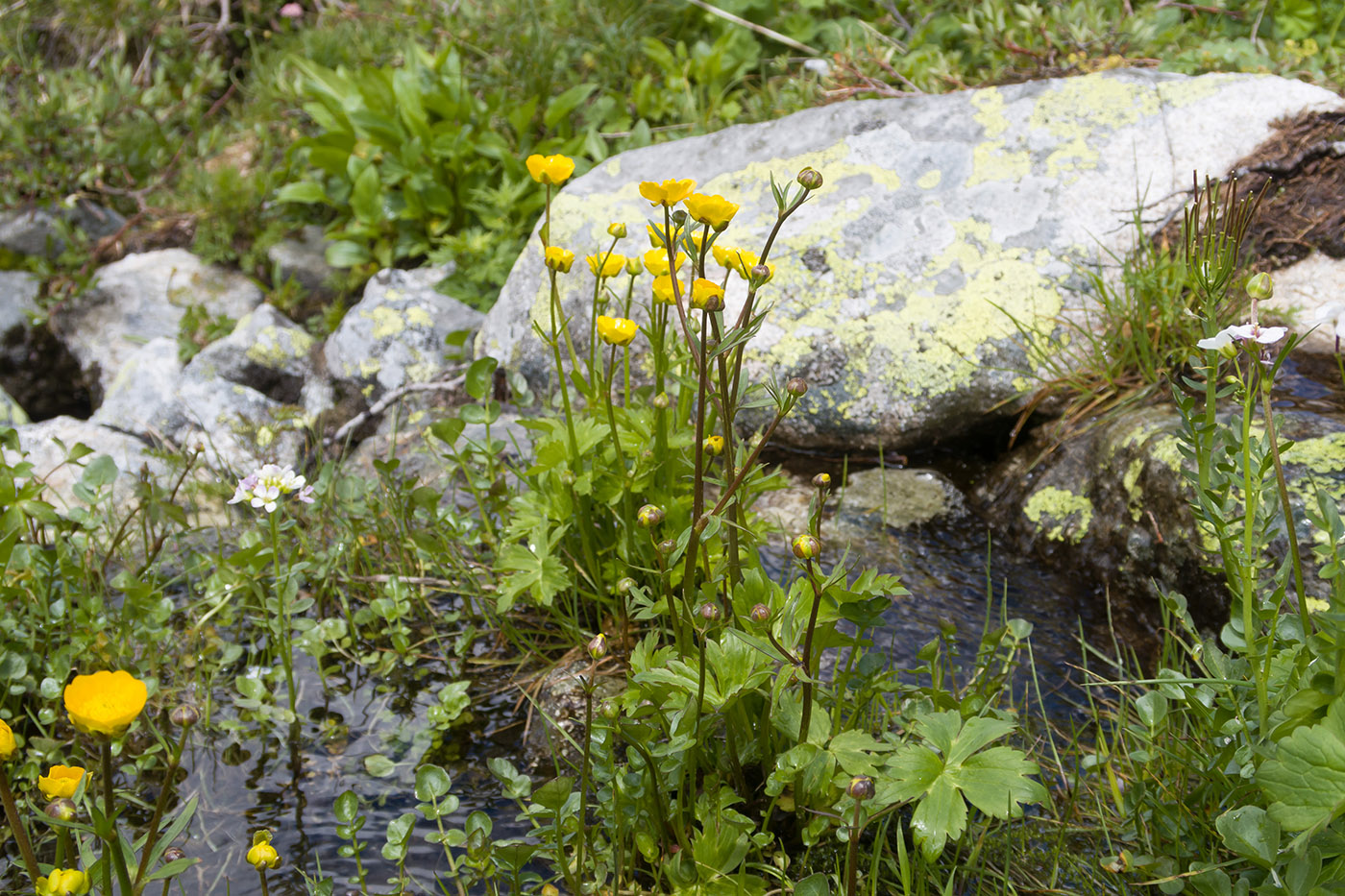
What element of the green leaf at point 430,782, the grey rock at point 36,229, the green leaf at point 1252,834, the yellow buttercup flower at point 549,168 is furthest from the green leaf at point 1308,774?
the grey rock at point 36,229

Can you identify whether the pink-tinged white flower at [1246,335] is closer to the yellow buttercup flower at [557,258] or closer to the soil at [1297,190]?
the yellow buttercup flower at [557,258]

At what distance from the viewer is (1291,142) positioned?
10.1ft

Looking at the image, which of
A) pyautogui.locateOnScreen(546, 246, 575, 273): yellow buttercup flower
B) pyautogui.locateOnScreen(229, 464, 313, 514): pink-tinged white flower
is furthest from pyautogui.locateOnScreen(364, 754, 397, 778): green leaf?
pyautogui.locateOnScreen(546, 246, 575, 273): yellow buttercup flower

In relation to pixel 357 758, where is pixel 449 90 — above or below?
above

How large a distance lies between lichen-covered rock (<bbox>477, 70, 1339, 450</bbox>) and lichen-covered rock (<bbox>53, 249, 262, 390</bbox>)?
2089 mm

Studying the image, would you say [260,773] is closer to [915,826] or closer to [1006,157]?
[915,826]

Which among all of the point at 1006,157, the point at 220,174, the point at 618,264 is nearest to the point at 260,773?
the point at 618,264

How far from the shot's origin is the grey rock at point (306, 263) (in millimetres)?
A: 4805

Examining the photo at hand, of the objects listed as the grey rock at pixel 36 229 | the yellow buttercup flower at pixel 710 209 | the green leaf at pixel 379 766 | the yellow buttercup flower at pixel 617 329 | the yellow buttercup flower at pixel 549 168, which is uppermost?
the yellow buttercup flower at pixel 710 209

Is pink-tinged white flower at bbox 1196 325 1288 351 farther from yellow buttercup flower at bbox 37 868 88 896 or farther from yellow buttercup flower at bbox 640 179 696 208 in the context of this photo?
yellow buttercup flower at bbox 37 868 88 896

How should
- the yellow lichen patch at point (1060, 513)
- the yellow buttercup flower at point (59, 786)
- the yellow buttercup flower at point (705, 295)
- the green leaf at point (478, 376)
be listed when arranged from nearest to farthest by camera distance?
the yellow buttercup flower at point (59, 786) → the yellow buttercup flower at point (705, 295) → the green leaf at point (478, 376) → the yellow lichen patch at point (1060, 513)

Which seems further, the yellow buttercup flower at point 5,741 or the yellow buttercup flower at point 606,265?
the yellow buttercup flower at point 606,265

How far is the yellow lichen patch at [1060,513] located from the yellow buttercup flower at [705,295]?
1.72 metres

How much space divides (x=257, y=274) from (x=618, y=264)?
386cm
